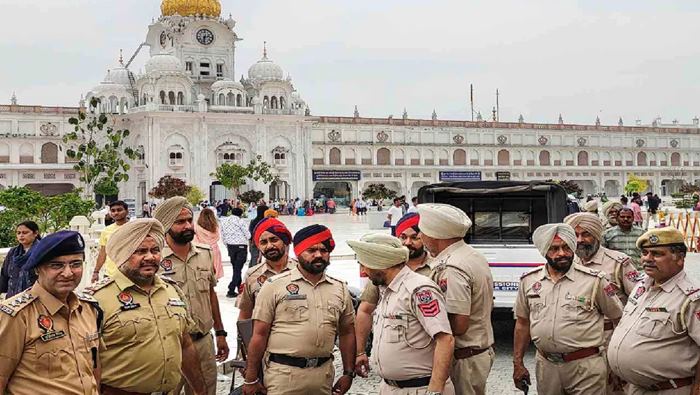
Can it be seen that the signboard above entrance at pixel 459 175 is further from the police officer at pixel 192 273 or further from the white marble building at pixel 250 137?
the police officer at pixel 192 273

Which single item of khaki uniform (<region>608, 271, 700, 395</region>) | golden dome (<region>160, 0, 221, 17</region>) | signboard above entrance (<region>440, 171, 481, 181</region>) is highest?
golden dome (<region>160, 0, 221, 17</region>)

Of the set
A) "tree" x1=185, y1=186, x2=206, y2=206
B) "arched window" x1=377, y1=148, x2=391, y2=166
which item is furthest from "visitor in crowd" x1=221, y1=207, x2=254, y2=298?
"arched window" x1=377, y1=148, x2=391, y2=166

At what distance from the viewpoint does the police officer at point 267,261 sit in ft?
15.3

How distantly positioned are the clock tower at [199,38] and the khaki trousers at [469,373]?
4741 centimetres

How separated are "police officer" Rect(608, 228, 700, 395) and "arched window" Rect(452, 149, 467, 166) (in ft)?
180

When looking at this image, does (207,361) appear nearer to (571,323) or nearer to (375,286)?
(375,286)

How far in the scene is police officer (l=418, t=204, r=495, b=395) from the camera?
157 inches

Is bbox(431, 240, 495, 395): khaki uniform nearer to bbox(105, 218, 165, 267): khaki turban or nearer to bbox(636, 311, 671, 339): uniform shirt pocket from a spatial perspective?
bbox(636, 311, 671, 339): uniform shirt pocket

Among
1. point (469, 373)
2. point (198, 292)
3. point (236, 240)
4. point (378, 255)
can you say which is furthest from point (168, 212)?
point (236, 240)

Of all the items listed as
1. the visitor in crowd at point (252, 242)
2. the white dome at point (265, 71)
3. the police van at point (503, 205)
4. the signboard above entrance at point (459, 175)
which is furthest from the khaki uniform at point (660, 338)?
the signboard above entrance at point (459, 175)

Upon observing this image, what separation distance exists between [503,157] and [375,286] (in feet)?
187

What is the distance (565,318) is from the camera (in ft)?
13.8

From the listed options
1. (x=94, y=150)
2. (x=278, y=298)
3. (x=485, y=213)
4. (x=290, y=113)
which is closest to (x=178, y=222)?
(x=278, y=298)

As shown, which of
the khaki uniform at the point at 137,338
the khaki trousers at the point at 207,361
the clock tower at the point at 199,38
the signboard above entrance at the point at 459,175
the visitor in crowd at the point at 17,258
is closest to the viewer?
the khaki uniform at the point at 137,338
